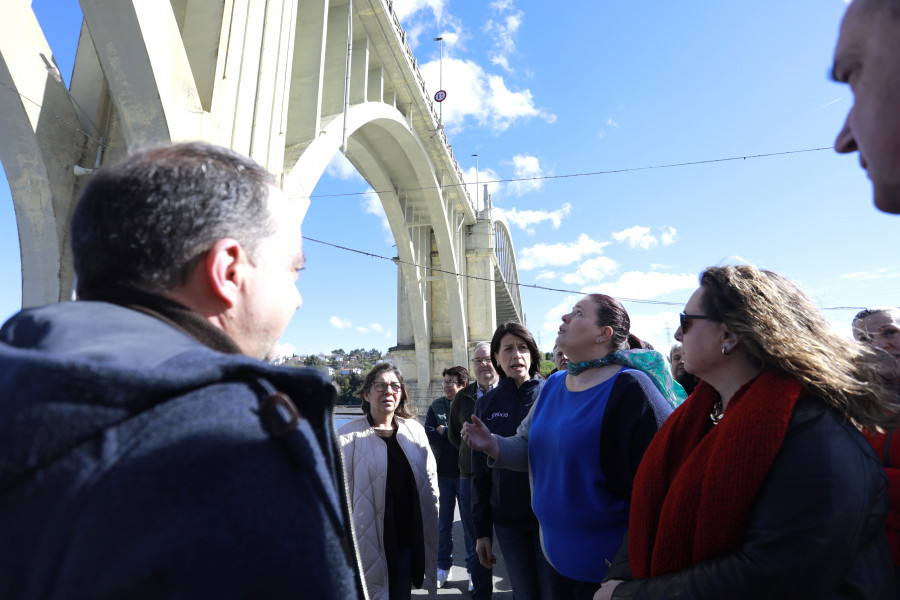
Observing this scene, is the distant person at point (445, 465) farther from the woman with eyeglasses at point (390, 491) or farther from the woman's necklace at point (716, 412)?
the woman's necklace at point (716, 412)

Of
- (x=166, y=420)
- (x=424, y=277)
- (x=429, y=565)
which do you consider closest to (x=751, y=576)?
(x=166, y=420)

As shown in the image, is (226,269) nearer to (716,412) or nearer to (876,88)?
(876,88)

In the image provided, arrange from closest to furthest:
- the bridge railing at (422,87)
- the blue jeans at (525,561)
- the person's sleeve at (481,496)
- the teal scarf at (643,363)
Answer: the teal scarf at (643,363) → the blue jeans at (525,561) → the person's sleeve at (481,496) → the bridge railing at (422,87)

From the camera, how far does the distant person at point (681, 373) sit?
171 inches

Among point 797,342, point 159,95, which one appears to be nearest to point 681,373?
point 797,342

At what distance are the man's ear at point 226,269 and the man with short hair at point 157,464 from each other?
0.08 m

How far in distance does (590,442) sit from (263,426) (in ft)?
6.36

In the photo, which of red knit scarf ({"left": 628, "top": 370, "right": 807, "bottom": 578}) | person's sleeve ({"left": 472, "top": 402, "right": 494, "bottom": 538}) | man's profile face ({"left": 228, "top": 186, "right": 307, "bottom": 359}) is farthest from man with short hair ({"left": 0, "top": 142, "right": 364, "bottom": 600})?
person's sleeve ({"left": 472, "top": 402, "right": 494, "bottom": 538})

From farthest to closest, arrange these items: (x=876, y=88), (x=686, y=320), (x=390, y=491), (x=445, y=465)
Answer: (x=445, y=465) < (x=390, y=491) < (x=686, y=320) < (x=876, y=88)

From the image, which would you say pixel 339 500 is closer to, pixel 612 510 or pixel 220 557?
pixel 220 557

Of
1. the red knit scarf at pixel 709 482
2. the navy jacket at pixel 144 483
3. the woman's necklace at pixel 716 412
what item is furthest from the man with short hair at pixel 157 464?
the woman's necklace at pixel 716 412

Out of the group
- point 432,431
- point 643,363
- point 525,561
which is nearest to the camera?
point 643,363

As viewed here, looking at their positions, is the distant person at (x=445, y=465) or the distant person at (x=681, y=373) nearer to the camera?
the distant person at (x=681, y=373)

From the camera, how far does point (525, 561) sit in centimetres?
288
